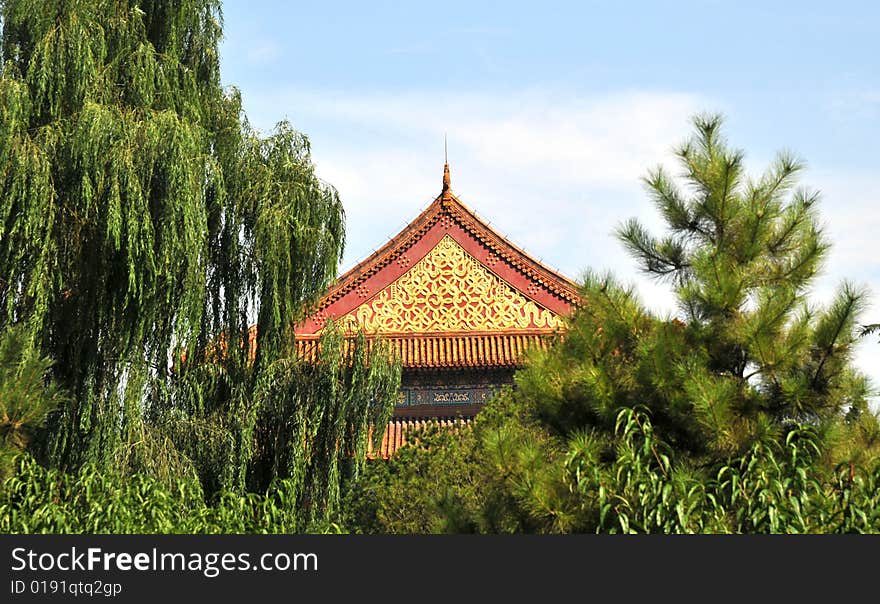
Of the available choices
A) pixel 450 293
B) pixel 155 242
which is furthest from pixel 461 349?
pixel 155 242

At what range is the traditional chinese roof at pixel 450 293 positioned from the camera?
52.6 feet

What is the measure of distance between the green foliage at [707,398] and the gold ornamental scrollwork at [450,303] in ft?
26.4

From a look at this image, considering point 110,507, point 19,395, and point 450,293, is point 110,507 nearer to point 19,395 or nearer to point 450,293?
point 19,395

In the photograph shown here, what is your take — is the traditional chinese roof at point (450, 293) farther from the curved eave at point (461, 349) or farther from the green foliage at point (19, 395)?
the green foliage at point (19, 395)

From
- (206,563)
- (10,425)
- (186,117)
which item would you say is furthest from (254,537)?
(186,117)

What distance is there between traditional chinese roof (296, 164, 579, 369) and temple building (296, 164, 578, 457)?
0.04 feet

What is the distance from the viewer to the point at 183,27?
11750mm

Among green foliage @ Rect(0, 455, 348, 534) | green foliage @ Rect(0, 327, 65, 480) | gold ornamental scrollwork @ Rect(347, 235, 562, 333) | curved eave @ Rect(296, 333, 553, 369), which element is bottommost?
green foliage @ Rect(0, 455, 348, 534)

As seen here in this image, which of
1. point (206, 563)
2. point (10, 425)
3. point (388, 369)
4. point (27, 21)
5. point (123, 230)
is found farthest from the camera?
point (388, 369)

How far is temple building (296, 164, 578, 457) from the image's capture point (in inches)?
622

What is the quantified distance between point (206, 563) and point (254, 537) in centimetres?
28

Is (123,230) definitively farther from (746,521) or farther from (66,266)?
(746,521)

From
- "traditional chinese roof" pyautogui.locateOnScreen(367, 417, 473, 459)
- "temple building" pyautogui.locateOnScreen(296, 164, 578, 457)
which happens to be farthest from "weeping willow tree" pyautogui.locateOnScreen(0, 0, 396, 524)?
"temple building" pyautogui.locateOnScreen(296, 164, 578, 457)

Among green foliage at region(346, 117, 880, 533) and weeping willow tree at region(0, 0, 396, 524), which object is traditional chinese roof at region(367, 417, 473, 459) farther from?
green foliage at region(346, 117, 880, 533)
